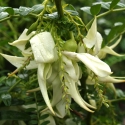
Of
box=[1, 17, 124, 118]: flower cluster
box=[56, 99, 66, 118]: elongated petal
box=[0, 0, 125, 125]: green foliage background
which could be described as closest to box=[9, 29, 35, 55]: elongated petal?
box=[1, 17, 124, 118]: flower cluster

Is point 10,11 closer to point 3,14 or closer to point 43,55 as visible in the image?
point 3,14

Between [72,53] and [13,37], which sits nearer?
[72,53]

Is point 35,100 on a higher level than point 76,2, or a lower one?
higher

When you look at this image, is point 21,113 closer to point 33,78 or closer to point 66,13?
point 33,78

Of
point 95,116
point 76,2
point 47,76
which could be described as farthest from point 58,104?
point 76,2

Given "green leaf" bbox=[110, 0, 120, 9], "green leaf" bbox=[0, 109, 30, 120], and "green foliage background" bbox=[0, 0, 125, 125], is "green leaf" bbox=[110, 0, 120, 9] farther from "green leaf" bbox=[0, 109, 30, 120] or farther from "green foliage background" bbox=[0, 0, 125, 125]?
"green leaf" bbox=[0, 109, 30, 120]
